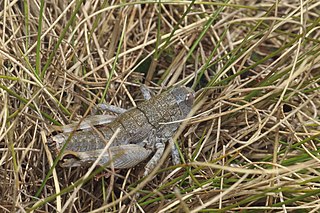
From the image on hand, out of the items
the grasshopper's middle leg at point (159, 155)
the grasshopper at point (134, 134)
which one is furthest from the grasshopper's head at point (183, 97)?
the grasshopper's middle leg at point (159, 155)

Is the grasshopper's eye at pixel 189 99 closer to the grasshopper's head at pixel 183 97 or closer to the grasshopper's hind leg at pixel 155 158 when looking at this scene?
the grasshopper's head at pixel 183 97

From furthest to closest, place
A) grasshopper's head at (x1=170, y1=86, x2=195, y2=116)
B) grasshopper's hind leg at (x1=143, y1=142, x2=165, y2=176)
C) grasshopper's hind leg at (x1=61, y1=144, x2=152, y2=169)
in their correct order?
grasshopper's head at (x1=170, y1=86, x2=195, y2=116)
grasshopper's hind leg at (x1=143, y1=142, x2=165, y2=176)
grasshopper's hind leg at (x1=61, y1=144, x2=152, y2=169)

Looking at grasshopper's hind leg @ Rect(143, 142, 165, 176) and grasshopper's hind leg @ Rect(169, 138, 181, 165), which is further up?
grasshopper's hind leg @ Rect(143, 142, 165, 176)

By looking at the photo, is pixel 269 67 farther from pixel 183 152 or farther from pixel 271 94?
pixel 183 152

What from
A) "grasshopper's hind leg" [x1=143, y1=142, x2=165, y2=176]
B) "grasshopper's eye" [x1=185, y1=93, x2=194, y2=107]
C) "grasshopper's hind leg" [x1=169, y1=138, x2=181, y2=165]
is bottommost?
"grasshopper's hind leg" [x1=169, y1=138, x2=181, y2=165]

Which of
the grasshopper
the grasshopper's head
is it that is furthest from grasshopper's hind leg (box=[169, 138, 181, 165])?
the grasshopper's head

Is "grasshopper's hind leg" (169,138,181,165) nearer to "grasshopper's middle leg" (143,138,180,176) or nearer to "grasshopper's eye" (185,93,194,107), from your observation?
"grasshopper's middle leg" (143,138,180,176)

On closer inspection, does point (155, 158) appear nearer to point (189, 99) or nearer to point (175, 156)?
point (175, 156)
